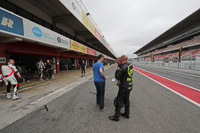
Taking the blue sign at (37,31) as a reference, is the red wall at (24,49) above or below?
below

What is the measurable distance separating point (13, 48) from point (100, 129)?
24.6 ft

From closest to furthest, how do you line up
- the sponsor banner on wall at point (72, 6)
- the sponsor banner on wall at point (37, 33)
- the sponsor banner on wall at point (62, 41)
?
1. the sponsor banner on wall at point (37, 33)
2. the sponsor banner on wall at point (72, 6)
3. the sponsor banner on wall at point (62, 41)

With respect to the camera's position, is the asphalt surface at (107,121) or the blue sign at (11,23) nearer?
the asphalt surface at (107,121)

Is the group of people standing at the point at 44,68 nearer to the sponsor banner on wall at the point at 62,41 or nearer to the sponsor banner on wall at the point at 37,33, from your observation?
the sponsor banner on wall at the point at 37,33

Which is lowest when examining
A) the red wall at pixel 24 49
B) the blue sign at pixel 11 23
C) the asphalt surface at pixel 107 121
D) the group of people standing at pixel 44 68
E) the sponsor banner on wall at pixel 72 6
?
the asphalt surface at pixel 107 121

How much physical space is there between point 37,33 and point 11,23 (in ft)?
4.83

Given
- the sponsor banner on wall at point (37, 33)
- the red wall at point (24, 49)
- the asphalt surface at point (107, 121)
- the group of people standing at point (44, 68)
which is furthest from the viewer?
the group of people standing at point (44, 68)

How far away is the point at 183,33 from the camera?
31.7 metres

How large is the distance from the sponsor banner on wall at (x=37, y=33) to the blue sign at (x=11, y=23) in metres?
0.30

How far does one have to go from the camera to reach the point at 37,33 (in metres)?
5.82

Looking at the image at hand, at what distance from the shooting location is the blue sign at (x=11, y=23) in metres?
4.02

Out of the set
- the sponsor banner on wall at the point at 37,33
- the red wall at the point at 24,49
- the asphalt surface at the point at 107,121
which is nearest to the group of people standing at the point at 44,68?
the red wall at the point at 24,49

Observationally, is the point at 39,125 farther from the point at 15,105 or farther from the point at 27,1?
the point at 27,1

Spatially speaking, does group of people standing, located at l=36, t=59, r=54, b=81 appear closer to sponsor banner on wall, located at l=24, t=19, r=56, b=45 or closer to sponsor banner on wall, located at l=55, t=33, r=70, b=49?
sponsor banner on wall, located at l=24, t=19, r=56, b=45
